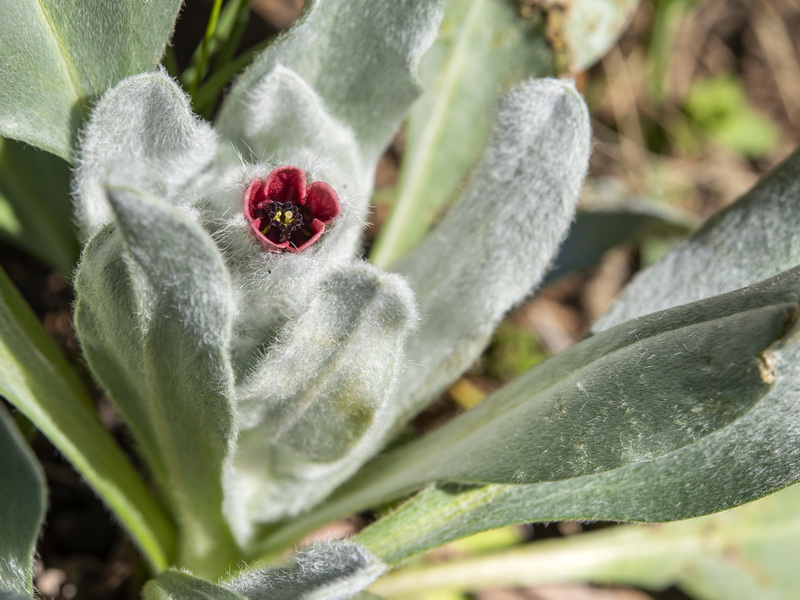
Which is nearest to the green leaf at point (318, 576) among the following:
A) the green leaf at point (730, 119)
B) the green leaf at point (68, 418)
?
the green leaf at point (68, 418)

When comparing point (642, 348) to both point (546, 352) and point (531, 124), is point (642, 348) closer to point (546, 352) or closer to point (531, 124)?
point (531, 124)

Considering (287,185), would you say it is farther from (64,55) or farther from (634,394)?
(634,394)

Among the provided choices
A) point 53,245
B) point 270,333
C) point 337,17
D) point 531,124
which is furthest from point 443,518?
point 53,245

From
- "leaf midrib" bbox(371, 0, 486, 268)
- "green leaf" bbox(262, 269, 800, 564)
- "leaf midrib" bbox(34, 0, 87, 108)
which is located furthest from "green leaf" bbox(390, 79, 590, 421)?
"leaf midrib" bbox(34, 0, 87, 108)

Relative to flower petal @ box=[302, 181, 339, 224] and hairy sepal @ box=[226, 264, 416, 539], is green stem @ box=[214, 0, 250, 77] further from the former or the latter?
hairy sepal @ box=[226, 264, 416, 539]

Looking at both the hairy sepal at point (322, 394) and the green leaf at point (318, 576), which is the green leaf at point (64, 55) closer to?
the hairy sepal at point (322, 394)

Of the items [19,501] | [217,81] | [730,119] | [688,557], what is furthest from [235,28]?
[730,119]
